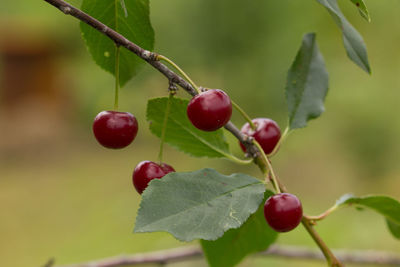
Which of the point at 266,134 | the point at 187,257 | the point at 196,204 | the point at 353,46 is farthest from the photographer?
the point at 187,257

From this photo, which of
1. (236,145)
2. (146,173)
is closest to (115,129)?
(146,173)

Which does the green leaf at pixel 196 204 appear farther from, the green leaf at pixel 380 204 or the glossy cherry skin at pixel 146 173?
the green leaf at pixel 380 204

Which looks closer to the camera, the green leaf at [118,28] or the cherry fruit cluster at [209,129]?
the cherry fruit cluster at [209,129]

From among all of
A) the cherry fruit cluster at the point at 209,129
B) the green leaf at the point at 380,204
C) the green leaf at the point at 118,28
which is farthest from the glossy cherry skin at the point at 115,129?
the green leaf at the point at 380,204

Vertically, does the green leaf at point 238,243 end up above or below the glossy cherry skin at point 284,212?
below

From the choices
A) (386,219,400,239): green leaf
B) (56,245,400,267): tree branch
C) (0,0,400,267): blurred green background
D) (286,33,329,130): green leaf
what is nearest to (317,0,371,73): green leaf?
(286,33,329,130): green leaf

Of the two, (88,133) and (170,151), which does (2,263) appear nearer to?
(170,151)

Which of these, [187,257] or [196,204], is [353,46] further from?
[187,257]
